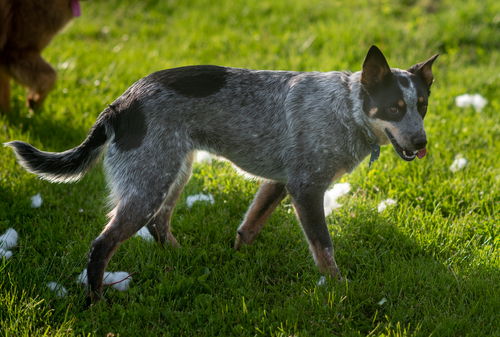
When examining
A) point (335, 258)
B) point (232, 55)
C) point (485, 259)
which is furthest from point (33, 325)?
point (232, 55)

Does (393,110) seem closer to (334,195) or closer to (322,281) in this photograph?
(322,281)

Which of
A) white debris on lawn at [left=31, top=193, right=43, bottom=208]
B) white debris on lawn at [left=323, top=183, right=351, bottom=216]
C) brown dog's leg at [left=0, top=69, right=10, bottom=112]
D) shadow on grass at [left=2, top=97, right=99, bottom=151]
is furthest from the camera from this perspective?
brown dog's leg at [left=0, top=69, right=10, bottom=112]

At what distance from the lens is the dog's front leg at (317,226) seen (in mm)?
3404

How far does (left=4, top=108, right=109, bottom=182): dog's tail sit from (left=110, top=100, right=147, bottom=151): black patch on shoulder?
3.6 inches

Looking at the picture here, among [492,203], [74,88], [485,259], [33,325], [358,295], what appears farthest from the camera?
[74,88]

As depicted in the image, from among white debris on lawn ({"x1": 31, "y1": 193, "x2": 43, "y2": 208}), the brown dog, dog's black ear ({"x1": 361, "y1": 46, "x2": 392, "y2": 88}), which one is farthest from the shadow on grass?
dog's black ear ({"x1": 361, "y1": 46, "x2": 392, "y2": 88})

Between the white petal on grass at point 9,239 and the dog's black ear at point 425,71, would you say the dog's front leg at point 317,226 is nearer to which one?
the dog's black ear at point 425,71

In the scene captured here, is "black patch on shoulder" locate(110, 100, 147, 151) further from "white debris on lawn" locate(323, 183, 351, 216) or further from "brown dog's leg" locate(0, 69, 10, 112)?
"brown dog's leg" locate(0, 69, 10, 112)

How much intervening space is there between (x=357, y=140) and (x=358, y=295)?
89 cm

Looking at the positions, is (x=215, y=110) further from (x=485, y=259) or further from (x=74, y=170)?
(x=485, y=259)

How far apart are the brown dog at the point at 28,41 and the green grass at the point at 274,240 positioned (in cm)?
30

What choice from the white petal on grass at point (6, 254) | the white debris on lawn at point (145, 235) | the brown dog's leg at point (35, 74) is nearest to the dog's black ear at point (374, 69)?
the white debris on lawn at point (145, 235)

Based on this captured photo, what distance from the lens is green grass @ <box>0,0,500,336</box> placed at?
3.15 metres

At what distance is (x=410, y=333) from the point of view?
304cm
